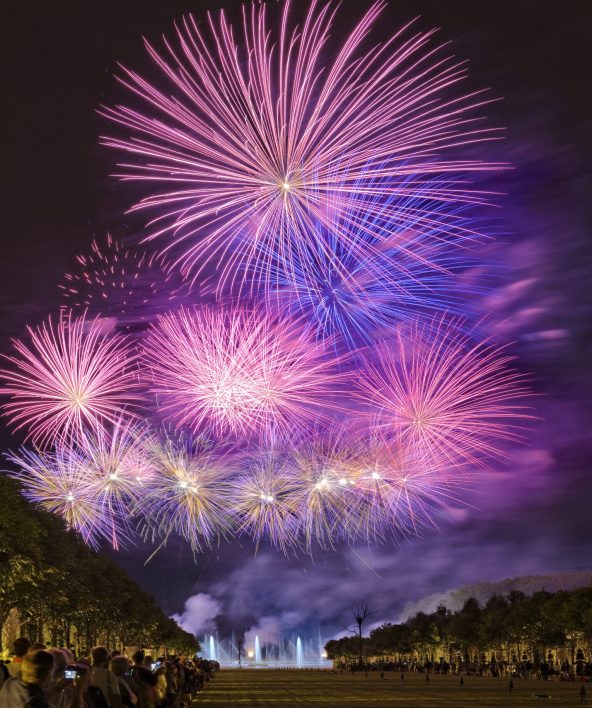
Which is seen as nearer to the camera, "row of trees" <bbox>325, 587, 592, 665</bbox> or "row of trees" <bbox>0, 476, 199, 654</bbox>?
"row of trees" <bbox>0, 476, 199, 654</bbox>

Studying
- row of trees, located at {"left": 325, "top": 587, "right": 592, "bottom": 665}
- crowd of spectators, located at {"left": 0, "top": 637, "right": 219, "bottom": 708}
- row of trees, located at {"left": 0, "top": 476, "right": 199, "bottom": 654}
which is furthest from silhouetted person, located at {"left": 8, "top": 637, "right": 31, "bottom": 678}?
row of trees, located at {"left": 325, "top": 587, "right": 592, "bottom": 665}

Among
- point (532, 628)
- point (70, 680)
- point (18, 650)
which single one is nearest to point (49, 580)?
point (18, 650)

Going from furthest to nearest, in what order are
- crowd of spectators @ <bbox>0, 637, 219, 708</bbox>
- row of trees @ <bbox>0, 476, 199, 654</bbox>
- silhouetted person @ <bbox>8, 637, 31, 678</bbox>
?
row of trees @ <bbox>0, 476, 199, 654</bbox> → silhouetted person @ <bbox>8, 637, 31, 678</bbox> → crowd of spectators @ <bbox>0, 637, 219, 708</bbox>

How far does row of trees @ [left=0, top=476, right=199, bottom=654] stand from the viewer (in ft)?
155

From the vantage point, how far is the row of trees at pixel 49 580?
47156 millimetres

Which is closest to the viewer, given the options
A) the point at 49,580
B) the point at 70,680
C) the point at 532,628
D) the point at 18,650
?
the point at 70,680

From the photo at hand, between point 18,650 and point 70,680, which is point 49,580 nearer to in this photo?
point 18,650

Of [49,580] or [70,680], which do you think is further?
[49,580]

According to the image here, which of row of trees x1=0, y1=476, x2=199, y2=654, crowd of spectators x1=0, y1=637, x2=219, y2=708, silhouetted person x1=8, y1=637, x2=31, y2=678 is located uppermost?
row of trees x1=0, y1=476, x2=199, y2=654

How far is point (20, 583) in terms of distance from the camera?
52156 mm

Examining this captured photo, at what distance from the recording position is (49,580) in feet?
185

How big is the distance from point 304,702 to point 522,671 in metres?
65.8

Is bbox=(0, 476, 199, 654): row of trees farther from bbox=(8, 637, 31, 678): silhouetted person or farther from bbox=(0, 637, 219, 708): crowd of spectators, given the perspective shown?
bbox=(8, 637, 31, 678): silhouetted person

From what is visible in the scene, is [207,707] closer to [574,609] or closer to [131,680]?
[131,680]
